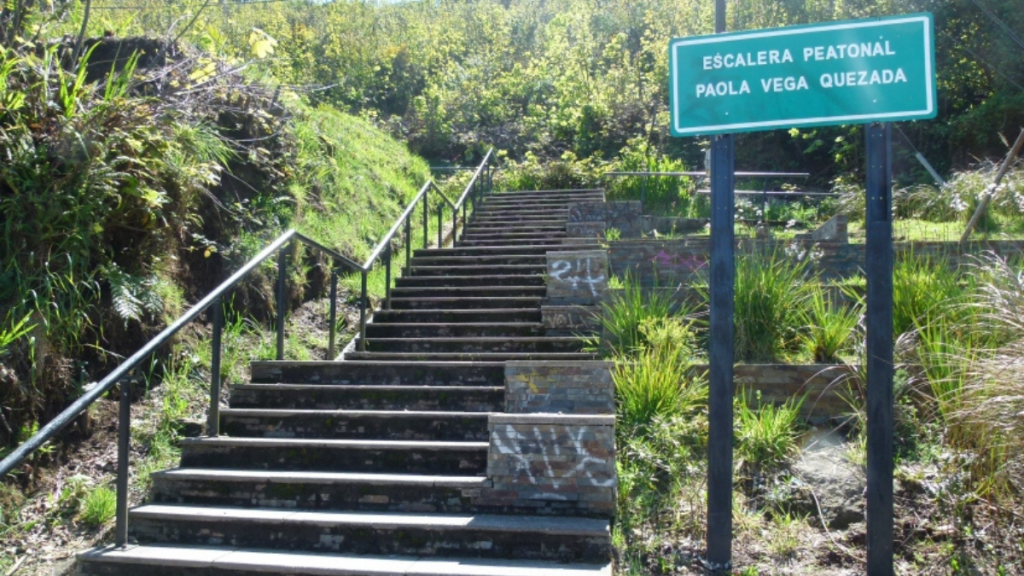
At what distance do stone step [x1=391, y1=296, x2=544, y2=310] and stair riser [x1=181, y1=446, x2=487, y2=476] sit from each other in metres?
3.10

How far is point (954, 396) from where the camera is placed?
4992mm

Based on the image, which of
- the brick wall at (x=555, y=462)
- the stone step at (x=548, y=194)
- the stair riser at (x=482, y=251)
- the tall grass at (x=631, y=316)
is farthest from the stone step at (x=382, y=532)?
the stone step at (x=548, y=194)

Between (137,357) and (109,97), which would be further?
(109,97)

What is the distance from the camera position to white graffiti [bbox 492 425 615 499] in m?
4.59

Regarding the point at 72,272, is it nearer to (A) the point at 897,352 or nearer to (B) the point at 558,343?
(B) the point at 558,343

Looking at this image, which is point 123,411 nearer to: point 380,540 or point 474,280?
point 380,540

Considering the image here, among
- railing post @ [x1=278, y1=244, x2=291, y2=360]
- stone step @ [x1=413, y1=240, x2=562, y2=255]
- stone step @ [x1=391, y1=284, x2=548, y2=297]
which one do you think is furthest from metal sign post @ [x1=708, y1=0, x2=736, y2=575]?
stone step @ [x1=413, y1=240, x2=562, y2=255]

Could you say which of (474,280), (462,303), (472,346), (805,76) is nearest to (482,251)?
(474,280)

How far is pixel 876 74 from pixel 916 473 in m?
2.27

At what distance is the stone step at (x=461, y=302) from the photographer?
8281mm

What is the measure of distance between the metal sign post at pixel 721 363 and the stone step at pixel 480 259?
16.5 feet

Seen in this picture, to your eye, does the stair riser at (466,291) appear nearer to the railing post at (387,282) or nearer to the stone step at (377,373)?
the railing post at (387,282)

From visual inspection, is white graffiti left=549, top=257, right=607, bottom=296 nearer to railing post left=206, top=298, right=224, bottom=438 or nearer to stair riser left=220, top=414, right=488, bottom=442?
stair riser left=220, top=414, right=488, bottom=442

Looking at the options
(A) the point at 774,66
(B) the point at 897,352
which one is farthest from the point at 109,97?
(B) the point at 897,352
